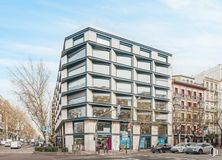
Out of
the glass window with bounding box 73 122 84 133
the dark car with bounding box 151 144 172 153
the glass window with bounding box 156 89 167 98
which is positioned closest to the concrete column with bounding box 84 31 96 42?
the glass window with bounding box 73 122 84 133

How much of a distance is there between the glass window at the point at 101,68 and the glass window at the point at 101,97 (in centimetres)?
437

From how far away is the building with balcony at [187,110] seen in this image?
94938 mm

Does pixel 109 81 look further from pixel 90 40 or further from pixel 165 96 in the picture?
pixel 165 96

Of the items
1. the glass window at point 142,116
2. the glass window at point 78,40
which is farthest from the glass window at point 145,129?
the glass window at point 78,40

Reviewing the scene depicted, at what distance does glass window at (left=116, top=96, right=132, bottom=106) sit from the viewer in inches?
3152

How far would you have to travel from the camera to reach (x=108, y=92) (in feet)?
254

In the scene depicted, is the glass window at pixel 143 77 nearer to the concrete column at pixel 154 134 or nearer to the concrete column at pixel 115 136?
the concrete column at pixel 154 134

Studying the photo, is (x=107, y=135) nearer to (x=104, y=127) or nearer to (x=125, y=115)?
(x=104, y=127)

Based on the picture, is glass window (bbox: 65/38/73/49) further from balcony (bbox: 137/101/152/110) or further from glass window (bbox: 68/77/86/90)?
balcony (bbox: 137/101/152/110)

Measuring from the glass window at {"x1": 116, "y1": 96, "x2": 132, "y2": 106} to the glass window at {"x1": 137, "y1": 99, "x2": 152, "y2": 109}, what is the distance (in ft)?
6.40

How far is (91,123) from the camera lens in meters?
72.8

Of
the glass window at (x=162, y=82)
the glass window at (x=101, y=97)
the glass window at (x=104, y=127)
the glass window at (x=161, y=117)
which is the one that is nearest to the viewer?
the glass window at (x=101, y=97)

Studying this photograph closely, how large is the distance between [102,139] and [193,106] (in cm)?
3626

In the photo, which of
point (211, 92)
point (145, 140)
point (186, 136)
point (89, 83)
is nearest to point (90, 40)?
point (89, 83)
